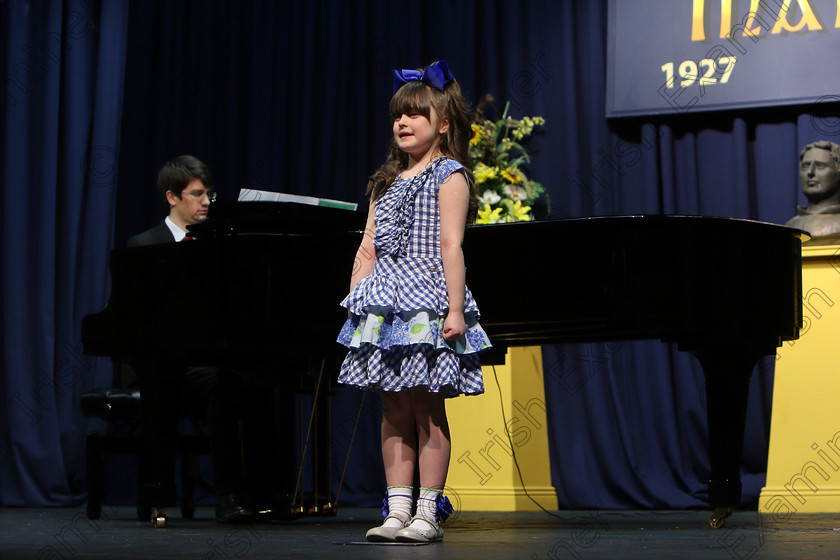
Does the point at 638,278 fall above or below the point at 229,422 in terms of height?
above

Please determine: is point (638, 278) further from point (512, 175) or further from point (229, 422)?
point (512, 175)

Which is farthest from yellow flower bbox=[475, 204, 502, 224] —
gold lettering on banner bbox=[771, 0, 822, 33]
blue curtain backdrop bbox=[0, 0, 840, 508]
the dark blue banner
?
gold lettering on banner bbox=[771, 0, 822, 33]

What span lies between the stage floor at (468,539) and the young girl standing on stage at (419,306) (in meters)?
0.20

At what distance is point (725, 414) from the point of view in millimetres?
3105

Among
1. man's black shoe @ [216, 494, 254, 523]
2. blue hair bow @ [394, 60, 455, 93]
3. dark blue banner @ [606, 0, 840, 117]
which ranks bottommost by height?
man's black shoe @ [216, 494, 254, 523]

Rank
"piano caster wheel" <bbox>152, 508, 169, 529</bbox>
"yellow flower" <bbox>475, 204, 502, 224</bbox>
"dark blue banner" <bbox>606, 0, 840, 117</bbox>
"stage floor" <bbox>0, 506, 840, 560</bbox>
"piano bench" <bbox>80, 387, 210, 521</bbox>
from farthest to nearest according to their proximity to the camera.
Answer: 1. "dark blue banner" <bbox>606, 0, 840, 117</bbox>
2. "yellow flower" <bbox>475, 204, 502, 224</bbox>
3. "piano bench" <bbox>80, 387, 210, 521</bbox>
4. "piano caster wheel" <bbox>152, 508, 169, 529</bbox>
5. "stage floor" <bbox>0, 506, 840, 560</bbox>

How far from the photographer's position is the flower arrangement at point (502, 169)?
445cm

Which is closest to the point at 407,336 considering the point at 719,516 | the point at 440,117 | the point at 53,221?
the point at 440,117

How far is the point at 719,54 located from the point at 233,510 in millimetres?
3012

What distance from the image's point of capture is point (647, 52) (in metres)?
4.87

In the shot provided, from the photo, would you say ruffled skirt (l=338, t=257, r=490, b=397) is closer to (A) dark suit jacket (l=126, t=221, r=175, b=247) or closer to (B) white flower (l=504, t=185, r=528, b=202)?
(A) dark suit jacket (l=126, t=221, r=175, b=247)

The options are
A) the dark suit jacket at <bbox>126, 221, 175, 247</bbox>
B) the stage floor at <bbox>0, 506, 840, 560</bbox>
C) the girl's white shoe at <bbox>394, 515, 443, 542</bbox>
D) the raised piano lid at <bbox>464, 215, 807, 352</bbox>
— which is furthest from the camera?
the dark suit jacket at <bbox>126, 221, 175, 247</bbox>

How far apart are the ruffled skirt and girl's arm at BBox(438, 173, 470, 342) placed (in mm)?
39

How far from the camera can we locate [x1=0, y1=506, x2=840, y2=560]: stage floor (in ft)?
7.20
